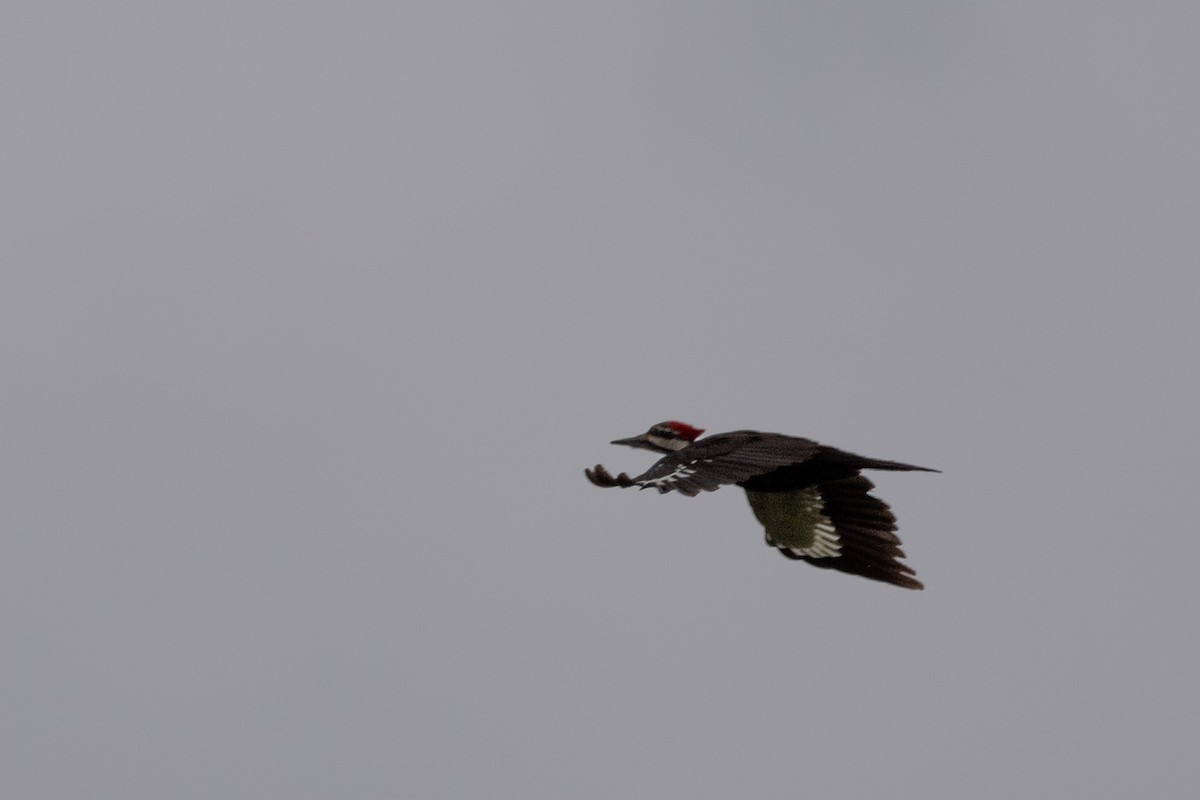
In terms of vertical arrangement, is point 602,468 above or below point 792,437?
below

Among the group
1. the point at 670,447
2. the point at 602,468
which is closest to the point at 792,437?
the point at 670,447

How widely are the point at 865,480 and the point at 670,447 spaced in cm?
192

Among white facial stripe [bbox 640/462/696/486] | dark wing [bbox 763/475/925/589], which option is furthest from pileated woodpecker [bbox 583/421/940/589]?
white facial stripe [bbox 640/462/696/486]

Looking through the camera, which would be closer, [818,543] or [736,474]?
[736,474]

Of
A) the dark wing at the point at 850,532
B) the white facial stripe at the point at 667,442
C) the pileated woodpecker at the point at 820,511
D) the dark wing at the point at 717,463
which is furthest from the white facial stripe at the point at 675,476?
the dark wing at the point at 850,532

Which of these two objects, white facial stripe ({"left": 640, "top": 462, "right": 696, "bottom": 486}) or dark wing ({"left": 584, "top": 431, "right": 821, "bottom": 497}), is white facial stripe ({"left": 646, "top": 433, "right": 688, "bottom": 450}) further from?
white facial stripe ({"left": 640, "top": 462, "right": 696, "bottom": 486})

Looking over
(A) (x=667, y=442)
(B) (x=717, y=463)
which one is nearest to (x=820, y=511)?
(A) (x=667, y=442)

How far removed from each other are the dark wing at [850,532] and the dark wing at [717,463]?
4.88ft

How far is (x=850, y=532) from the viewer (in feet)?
64.8

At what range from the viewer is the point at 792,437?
1861 cm

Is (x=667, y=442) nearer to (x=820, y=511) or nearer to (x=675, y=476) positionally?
(x=820, y=511)

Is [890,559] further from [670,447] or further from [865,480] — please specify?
[670,447]

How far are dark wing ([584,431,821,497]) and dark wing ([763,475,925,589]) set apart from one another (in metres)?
1.49

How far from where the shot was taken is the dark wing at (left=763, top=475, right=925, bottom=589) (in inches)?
775
